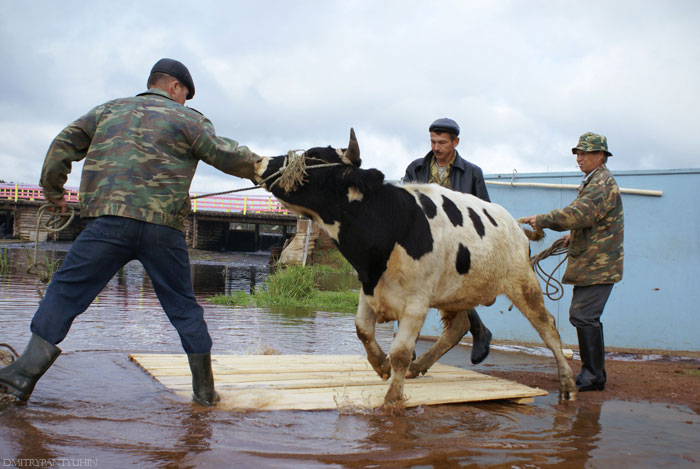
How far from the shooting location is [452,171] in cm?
586

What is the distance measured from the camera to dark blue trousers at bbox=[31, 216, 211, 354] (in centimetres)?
341

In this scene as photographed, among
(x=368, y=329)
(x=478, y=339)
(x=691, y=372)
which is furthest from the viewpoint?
(x=691, y=372)

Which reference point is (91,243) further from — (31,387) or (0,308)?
(0,308)

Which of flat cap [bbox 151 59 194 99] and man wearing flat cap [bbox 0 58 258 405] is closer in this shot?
man wearing flat cap [bbox 0 58 258 405]

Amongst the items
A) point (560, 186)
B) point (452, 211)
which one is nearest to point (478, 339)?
point (452, 211)

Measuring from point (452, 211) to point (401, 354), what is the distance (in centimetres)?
124

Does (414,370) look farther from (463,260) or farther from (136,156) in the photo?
(136,156)

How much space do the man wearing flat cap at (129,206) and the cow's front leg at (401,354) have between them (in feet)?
4.01

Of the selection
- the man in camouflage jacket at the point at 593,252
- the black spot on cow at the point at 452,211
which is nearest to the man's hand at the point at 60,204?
the black spot on cow at the point at 452,211

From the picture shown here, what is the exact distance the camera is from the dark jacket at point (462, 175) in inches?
229

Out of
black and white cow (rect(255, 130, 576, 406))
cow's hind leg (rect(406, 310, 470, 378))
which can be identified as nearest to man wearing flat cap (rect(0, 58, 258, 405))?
black and white cow (rect(255, 130, 576, 406))

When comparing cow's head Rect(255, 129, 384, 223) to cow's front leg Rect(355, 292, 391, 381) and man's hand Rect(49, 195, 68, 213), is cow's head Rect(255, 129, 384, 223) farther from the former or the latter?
man's hand Rect(49, 195, 68, 213)

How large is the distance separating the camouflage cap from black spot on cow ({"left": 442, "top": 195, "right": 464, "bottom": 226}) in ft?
5.87

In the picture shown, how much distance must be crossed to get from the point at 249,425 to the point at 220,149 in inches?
68.6
